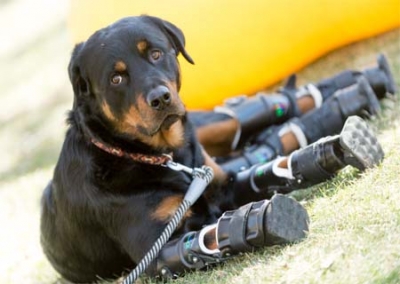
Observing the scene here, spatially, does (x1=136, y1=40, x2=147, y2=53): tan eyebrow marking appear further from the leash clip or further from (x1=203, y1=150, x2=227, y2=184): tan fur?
(x1=203, y1=150, x2=227, y2=184): tan fur

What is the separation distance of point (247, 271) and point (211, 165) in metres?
1.06

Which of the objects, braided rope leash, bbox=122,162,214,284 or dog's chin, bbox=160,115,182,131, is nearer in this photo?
braided rope leash, bbox=122,162,214,284

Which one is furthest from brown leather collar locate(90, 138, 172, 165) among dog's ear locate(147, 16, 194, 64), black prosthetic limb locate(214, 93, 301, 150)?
black prosthetic limb locate(214, 93, 301, 150)

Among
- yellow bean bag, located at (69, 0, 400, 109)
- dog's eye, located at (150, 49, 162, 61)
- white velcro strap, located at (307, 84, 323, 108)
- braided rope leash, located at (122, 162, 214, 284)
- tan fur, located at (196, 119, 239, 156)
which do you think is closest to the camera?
braided rope leash, located at (122, 162, 214, 284)

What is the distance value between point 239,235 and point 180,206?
38 cm

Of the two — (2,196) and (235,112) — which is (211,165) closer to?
(235,112)

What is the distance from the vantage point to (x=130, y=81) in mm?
3533

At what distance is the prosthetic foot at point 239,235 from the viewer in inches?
125

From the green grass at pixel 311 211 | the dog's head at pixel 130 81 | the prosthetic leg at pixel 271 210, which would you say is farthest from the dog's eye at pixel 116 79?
the green grass at pixel 311 211

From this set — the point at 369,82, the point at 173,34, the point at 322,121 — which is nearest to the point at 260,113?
the point at 322,121

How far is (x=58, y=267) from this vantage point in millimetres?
4191

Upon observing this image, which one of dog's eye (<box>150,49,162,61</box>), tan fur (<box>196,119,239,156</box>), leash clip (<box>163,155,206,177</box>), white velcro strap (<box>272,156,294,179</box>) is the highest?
dog's eye (<box>150,49,162,61</box>)

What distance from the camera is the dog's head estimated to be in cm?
351

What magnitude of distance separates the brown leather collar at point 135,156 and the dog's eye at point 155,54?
1.52ft
